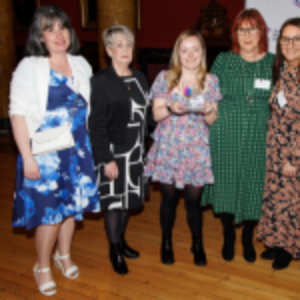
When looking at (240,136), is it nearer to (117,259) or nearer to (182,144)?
(182,144)

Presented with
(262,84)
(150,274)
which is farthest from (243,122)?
(150,274)

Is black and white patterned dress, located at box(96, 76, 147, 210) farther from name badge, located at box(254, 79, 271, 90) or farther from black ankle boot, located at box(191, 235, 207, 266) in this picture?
name badge, located at box(254, 79, 271, 90)

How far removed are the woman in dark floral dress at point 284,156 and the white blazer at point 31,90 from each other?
54.4 inches

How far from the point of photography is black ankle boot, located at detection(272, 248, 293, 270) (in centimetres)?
238

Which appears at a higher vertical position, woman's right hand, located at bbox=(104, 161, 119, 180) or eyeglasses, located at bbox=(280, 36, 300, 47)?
eyeglasses, located at bbox=(280, 36, 300, 47)

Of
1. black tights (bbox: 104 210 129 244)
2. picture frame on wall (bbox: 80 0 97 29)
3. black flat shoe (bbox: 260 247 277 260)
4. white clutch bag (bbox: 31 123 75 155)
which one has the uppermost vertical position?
picture frame on wall (bbox: 80 0 97 29)

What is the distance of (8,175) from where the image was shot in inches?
175

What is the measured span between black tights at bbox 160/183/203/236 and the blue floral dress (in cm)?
53

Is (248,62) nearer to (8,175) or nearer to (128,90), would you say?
(128,90)

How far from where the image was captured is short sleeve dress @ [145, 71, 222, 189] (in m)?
2.16

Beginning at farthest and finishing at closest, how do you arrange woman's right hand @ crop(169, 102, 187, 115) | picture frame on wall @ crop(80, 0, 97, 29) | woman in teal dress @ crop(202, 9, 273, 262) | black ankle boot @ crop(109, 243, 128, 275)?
picture frame on wall @ crop(80, 0, 97, 29)
black ankle boot @ crop(109, 243, 128, 275)
woman in teal dress @ crop(202, 9, 273, 262)
woman's right hand @ crop(169, 102, 187, 115)

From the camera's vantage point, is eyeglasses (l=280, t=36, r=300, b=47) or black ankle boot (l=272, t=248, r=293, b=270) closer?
eyeglasses (l=280, t=36, r=300, b=47)

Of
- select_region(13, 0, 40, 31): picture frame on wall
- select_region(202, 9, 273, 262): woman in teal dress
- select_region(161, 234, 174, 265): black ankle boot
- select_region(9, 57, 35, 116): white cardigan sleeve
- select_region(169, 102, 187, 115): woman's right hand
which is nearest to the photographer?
select_region(9, 57, 35, 116): white cardigan sleeve

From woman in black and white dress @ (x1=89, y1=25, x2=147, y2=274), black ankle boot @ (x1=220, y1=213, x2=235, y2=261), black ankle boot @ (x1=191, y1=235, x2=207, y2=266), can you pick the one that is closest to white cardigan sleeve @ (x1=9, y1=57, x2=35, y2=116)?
woman in black and white dress @ (x1=89, y1=25, x2=147, y2=274)
